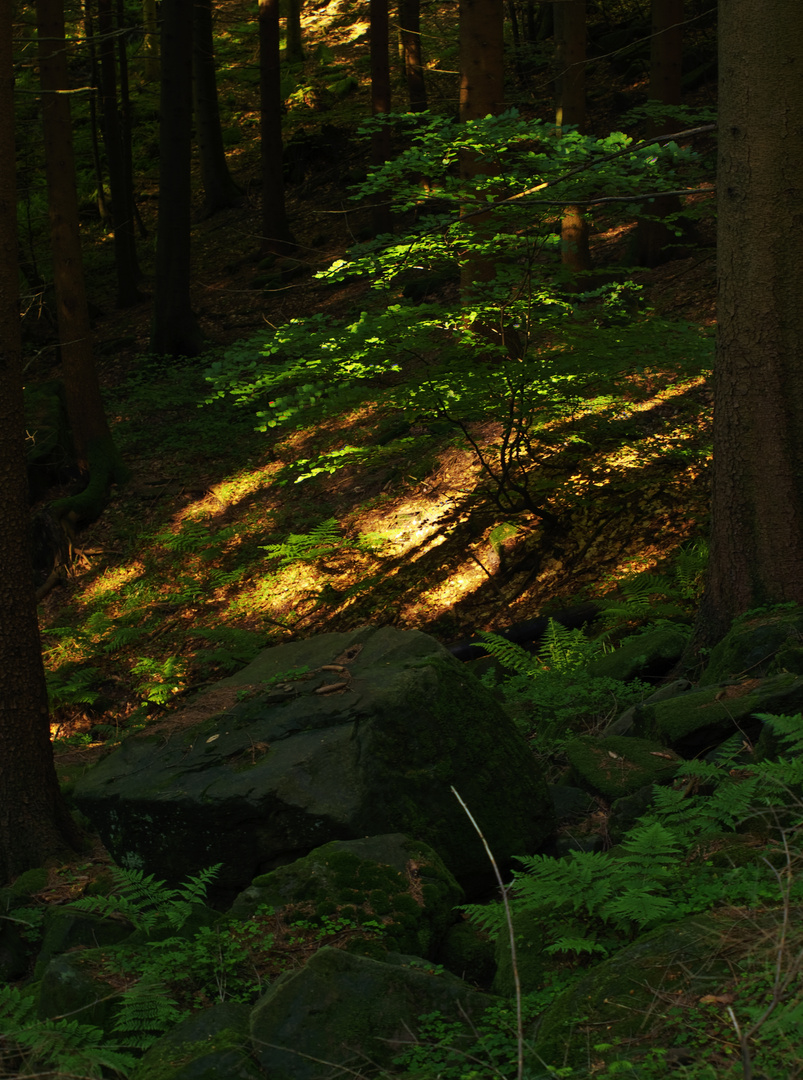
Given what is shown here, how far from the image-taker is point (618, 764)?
466 centimetres

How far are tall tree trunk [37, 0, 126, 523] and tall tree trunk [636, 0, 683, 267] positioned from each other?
27.8 ft

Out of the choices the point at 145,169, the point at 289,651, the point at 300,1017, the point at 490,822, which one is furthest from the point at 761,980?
the point at 145,169

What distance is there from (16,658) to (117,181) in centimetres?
1833

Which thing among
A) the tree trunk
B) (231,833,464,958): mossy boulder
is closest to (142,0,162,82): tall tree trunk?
the tree trunk

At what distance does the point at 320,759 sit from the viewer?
171 inches

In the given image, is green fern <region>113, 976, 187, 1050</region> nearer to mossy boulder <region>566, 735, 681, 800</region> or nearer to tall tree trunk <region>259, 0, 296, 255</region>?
mossy boulder <region>566, 735, 681, 800</region>

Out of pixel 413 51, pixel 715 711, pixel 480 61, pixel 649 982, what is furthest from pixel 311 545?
pixel 413 51

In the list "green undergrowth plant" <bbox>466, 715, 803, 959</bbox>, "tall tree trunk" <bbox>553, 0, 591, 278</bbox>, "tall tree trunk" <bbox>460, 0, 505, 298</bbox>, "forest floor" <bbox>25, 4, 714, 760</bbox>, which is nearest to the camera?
"green undergrowth plant" <bbox>466, 715, 803, 959</bbox>

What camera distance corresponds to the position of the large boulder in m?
4.20

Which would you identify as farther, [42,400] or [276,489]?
[42,400]

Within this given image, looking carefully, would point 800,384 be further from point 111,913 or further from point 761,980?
point 111,913

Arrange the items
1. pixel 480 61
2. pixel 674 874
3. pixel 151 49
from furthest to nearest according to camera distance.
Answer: pixel 151 49 → pixel 480 61 → pixel 674 874

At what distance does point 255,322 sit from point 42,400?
5490 mm

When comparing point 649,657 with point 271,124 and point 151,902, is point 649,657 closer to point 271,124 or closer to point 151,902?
point 151,902
